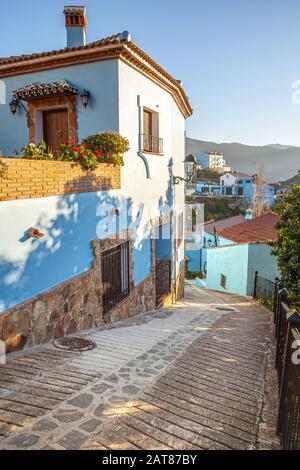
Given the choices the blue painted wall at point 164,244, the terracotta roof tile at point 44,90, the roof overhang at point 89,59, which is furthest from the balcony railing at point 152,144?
the blue painted wall at point 164,244

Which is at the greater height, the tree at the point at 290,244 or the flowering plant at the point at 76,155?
the flowering plant at the point at 76,155

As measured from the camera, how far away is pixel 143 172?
1055cm

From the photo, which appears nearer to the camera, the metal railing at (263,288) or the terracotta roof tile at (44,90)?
the terracotta roof tile at (44,90)

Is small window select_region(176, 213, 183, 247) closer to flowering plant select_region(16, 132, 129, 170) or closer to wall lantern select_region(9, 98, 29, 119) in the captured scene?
flowering plant select_region(16, 132, 129, 170)

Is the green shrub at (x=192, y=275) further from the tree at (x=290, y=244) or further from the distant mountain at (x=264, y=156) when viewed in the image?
the distant mountain at (x=264, y=156)

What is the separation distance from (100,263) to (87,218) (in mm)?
1230

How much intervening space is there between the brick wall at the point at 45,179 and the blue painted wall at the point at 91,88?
210 cm

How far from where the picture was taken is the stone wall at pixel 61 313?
513 cm

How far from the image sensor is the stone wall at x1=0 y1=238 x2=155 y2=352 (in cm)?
513
